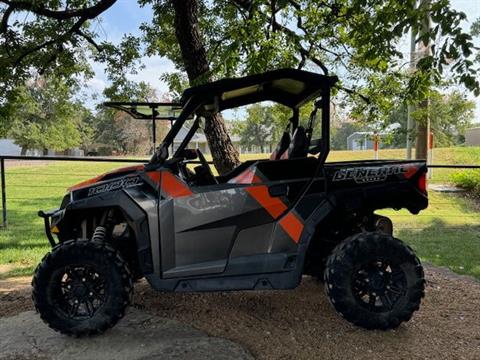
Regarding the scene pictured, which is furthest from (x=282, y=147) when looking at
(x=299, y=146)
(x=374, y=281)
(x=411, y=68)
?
(x=411, y=68)

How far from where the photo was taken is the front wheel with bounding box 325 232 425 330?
3.51m

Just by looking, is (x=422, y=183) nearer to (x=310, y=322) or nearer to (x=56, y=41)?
(x=310, y=322)

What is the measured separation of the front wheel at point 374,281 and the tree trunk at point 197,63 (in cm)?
327

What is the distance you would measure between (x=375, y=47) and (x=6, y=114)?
5686 mm

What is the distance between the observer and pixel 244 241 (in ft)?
11.7

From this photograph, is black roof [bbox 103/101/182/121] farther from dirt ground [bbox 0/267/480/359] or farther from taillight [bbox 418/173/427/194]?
taillight [bbox 418/173/427/194]

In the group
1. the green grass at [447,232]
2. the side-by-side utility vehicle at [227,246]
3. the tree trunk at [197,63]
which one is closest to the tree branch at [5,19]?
the tree trunk at [197,63]

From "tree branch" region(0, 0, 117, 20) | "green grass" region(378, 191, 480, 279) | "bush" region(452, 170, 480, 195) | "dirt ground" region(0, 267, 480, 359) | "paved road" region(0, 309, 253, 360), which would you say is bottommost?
"green grass" region(378, 191, 480, 279)

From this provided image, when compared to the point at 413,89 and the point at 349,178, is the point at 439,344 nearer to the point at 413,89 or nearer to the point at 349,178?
the point at 349,178

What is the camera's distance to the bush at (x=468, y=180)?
1423 cm

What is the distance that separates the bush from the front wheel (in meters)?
11.9

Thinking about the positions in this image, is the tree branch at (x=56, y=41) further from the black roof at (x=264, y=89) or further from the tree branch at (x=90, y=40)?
the black roof at (x=264, y=89)

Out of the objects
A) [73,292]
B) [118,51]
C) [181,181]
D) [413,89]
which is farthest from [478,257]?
[118,51]

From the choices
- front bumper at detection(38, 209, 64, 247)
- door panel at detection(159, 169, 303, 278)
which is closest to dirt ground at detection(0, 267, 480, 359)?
door panel at detection(159, 169, 303, 278)
